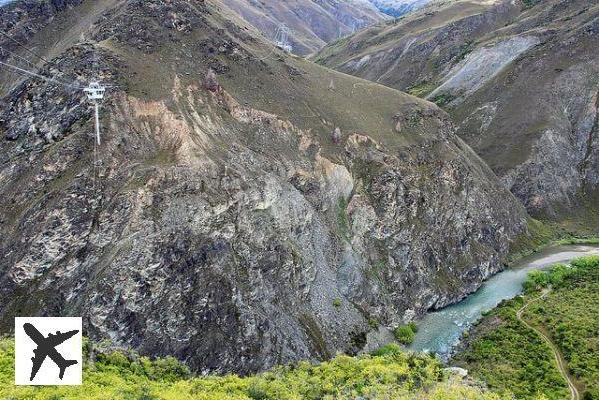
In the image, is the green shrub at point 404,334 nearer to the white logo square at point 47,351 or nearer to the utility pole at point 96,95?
the utility pole at point 96,95

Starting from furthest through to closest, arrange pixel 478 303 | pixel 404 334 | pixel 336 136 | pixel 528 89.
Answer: pixel 528 89 < pixel 336 136 < pixel 478 303 < pixel 404 334

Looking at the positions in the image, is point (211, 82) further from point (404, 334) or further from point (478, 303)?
point (478, 303)

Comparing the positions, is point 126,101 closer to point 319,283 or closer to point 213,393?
point 319,283

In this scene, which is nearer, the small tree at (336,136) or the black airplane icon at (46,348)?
the black airplane icon at (46,348)

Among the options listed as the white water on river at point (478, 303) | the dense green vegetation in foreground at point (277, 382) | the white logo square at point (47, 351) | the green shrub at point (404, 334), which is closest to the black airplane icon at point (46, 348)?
the white logo square at point (47, 351)

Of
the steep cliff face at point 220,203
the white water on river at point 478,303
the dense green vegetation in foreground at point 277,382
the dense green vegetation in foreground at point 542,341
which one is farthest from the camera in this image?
the white water on river at point 478,303

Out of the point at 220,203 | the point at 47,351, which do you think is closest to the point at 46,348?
the point at 47,351

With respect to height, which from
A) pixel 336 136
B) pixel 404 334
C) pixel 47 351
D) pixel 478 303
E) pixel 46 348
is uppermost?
pixel 336 136

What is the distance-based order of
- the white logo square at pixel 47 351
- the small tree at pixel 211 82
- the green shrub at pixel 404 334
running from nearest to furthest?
1. the white logo square at pixel 47 351
2. the green shrub at pixel 404 334
3. the small tree at pixel 211 82
